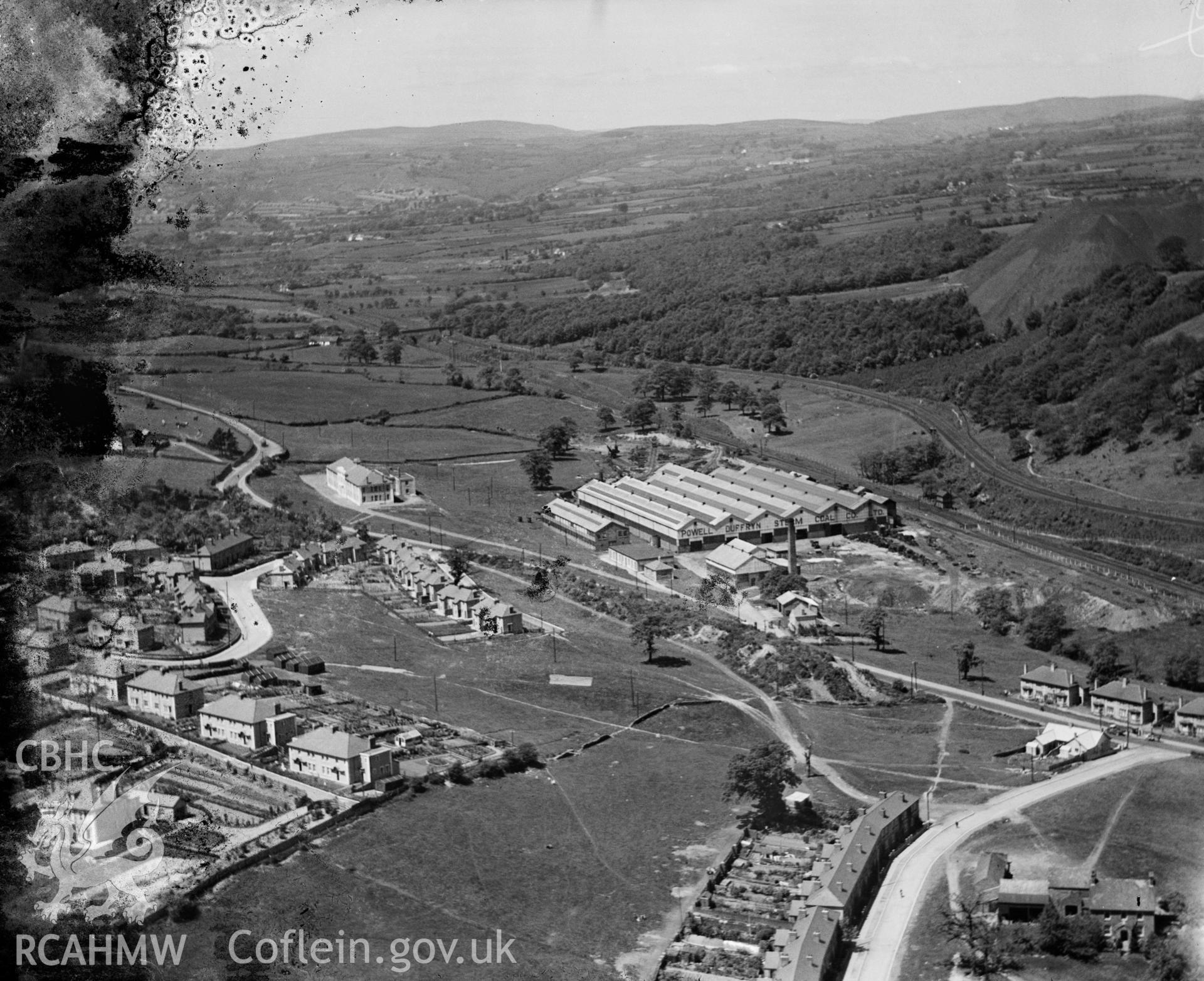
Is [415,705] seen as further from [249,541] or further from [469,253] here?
[469,253]

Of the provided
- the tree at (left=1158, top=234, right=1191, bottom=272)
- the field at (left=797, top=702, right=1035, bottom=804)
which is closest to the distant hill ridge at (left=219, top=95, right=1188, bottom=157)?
the tree at (left=1158, top=234, right=1191, bottom=272)

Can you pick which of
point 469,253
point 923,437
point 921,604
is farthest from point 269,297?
point 921,604

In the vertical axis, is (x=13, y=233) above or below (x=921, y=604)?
above

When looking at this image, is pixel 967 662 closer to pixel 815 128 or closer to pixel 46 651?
pixel 46 651

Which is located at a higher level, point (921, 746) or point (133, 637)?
point (133, 637)

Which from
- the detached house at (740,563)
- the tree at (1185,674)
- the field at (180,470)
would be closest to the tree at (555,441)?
the field at (180,470)

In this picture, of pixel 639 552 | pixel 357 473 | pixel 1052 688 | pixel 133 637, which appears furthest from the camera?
pixel 357 473

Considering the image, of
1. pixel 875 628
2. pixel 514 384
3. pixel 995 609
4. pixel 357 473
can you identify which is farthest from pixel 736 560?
pixel 514 384
